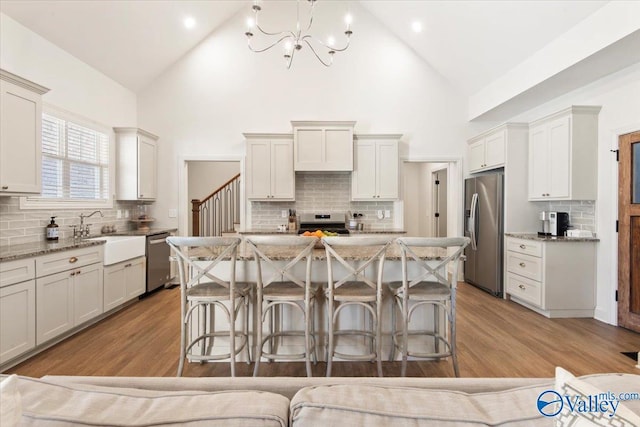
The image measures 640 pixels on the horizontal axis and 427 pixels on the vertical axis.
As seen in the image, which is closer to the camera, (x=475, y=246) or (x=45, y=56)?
(x=45, y=56)

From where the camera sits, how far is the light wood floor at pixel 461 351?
8.28ft

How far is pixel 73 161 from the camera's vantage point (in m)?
4.08

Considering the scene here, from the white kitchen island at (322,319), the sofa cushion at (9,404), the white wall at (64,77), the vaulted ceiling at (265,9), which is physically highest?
the vaulted ceiling at (265,9)

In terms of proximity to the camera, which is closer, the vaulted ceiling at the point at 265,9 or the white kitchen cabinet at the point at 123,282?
the vaulted ceiling at the point at 265,9

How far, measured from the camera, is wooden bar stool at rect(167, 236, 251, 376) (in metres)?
2.22

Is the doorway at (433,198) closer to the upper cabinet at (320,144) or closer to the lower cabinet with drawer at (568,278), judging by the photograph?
the upper cabinet at (320,144)

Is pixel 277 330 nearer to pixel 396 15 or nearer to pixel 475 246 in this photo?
pixel 475 246

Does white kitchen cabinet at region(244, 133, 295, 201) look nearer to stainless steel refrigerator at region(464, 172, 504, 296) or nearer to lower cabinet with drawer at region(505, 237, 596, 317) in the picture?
stainless steel refrigerator at region(464, 172, 504, 296)

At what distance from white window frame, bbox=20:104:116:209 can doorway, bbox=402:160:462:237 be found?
4.51m

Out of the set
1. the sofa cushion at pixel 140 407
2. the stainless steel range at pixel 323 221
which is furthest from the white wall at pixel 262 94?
the sofa cushion at pixel 140 407

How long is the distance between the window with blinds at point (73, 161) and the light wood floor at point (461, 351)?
1666 millimetres

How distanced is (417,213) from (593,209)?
4.46m

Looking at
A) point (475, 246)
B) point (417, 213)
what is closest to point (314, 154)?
point (475, 246)

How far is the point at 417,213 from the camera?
26.9 feet
